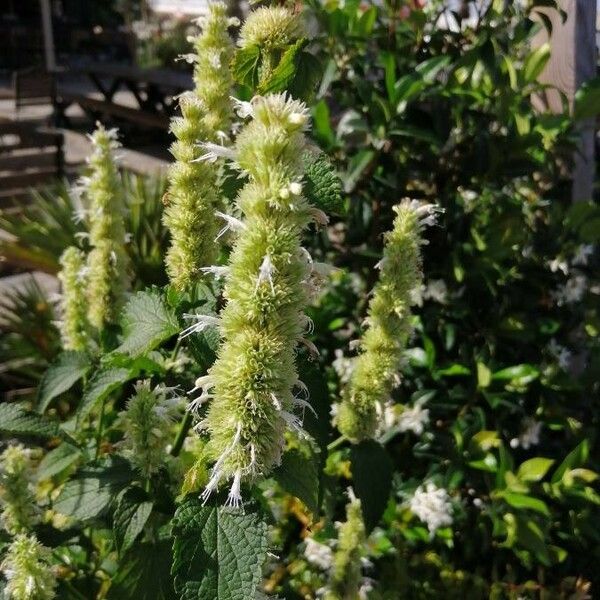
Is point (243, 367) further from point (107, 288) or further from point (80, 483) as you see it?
point (107, 288)

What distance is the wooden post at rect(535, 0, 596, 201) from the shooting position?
2.40 m

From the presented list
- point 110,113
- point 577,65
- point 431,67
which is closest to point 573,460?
point 431,67

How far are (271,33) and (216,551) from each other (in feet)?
2.53

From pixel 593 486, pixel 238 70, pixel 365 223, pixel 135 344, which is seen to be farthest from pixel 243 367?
pixel 593 486

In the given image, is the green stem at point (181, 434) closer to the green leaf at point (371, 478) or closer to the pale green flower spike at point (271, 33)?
the green leaf at point (371, 478)

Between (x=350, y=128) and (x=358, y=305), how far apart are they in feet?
1.86

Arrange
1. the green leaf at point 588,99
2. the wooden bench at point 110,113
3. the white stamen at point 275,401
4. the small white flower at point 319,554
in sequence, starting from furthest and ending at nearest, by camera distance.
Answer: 1. the wooden bench at point 110,113
2. the green leaf at point 588,99
3. the small white flower at point 319,554
4. the white stamen at point 275,401

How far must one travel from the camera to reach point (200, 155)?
1.25m

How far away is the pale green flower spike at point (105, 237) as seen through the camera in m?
1.62

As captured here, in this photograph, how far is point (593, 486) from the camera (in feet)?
7.98

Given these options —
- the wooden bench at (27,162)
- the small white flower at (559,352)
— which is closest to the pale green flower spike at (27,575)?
the small white flower at (559,352)

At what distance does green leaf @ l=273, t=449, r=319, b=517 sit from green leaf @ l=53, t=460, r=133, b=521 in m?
0.31

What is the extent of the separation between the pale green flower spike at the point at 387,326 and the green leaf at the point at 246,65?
1.10ft

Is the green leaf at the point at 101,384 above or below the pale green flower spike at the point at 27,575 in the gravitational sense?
above
